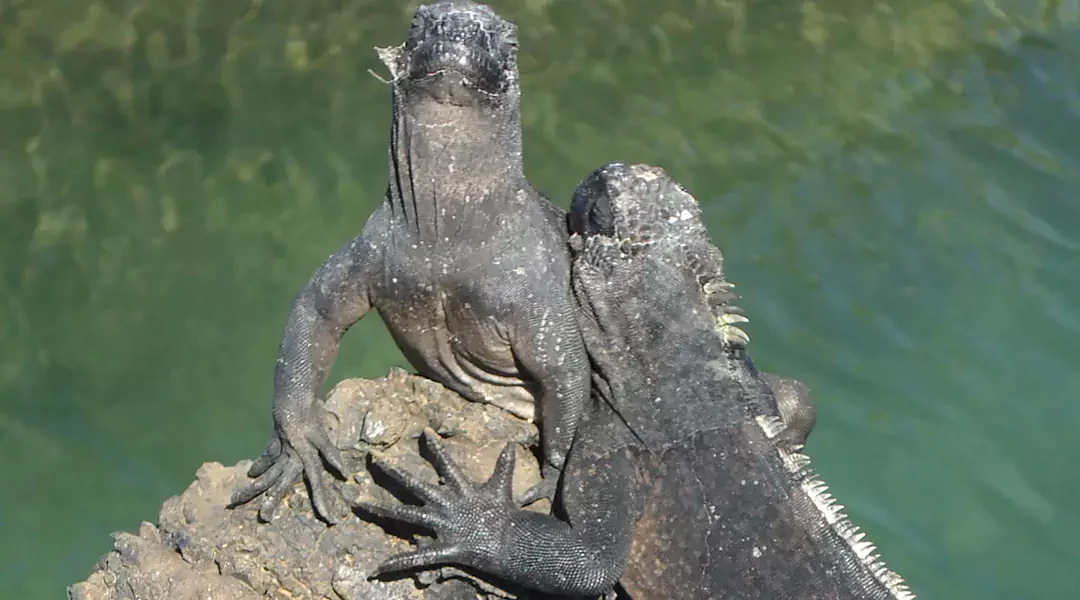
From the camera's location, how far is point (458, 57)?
2207mm

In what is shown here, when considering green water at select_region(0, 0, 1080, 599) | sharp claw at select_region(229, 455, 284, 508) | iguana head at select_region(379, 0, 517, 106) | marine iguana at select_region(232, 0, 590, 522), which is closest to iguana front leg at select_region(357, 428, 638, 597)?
marine iguana at select_region(232, 0, 590, 522)

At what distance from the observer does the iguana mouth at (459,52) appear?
2.21 m

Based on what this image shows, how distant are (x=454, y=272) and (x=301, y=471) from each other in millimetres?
613

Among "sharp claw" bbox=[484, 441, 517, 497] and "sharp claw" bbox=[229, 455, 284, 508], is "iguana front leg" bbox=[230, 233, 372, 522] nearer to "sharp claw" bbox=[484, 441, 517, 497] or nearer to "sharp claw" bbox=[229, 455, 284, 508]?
"sharp claw" bbox=[229, 455, 284, 508]

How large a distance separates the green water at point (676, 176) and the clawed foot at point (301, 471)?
249cm

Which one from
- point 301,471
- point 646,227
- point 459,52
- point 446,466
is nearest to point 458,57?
point 459,52

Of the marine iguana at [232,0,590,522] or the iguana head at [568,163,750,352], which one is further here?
the iguana head at [568,163,750,352]

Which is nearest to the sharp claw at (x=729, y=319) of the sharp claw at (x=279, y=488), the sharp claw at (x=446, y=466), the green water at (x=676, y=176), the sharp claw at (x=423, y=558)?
the sharp claw at (x=446, y=466)

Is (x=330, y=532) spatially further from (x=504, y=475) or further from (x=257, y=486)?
(x=504, y=475)

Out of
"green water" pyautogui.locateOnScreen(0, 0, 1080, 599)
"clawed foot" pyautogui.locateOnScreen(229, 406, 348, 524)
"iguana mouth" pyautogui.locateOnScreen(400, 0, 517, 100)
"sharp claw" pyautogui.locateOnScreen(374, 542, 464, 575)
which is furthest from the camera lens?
"green water" pyautogui.locateOnScreen(0, 0, 1080, 599)

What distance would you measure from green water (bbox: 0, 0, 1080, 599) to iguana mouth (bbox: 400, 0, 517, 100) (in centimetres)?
303

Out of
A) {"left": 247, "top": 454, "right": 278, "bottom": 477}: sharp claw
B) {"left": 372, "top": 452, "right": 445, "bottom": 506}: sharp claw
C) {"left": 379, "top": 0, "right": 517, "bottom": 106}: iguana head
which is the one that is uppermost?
{"left": 379, "top": 0, "right": 517, "bottom": 106}: iguana head

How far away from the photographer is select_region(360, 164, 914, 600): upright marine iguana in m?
2.46

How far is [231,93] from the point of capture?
20.3ft
